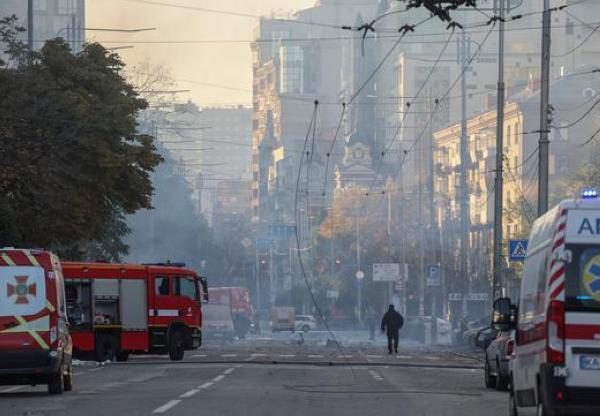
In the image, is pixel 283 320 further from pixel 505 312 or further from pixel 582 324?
pixel 582 324

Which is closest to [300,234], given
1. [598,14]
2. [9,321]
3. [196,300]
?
[598,14]

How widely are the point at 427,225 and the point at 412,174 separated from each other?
36.9 m

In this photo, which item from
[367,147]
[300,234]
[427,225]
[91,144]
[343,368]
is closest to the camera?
[343,368]

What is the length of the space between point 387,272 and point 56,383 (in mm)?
82504

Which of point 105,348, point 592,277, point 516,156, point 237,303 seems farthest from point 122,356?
point 516,156

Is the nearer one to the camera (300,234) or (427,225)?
(427,225)

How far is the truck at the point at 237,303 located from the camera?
9531 cm

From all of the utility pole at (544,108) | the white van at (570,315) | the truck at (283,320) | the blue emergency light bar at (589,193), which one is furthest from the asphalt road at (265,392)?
the truck at (283,320)

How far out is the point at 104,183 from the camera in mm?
47312

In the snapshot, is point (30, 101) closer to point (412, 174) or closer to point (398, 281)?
point (398, 281)

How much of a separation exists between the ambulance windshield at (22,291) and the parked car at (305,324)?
307 ft

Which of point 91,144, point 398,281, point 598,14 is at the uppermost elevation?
point 598,14

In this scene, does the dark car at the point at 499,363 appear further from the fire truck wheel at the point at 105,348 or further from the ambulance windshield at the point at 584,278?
the fire truck wheel at the point at 105,348

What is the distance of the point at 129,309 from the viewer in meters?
45.7
